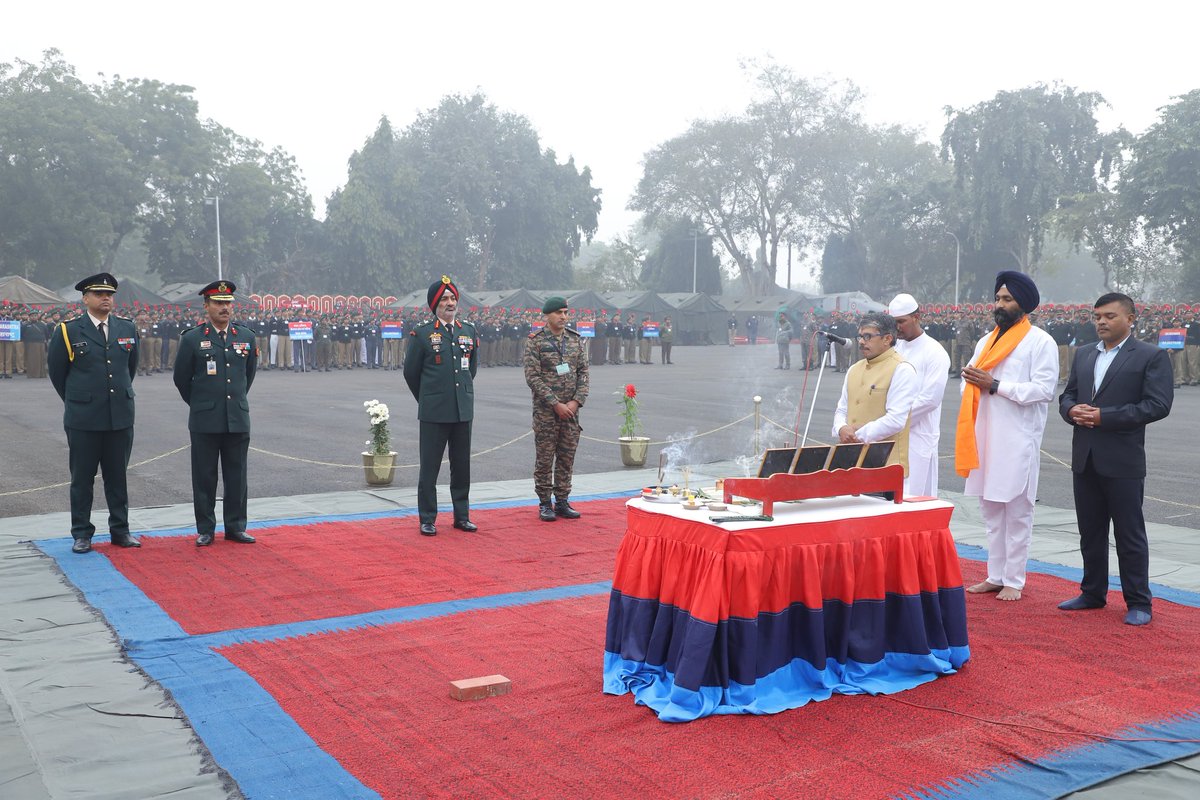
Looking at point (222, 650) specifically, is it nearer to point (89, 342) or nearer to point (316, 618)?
point (316, 618)

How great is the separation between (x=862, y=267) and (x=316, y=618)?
60.9 metres

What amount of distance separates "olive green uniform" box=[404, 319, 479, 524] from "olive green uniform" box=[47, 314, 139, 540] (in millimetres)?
2096

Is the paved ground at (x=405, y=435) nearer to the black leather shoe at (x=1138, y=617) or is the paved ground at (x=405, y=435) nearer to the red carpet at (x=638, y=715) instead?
the red carpet at (x=638, y=715)

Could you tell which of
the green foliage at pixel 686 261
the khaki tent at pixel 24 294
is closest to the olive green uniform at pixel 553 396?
the khaki tent at pixel 24 294

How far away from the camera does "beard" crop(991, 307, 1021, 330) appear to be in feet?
19.1

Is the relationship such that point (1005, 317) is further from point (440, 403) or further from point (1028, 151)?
point (1028, 151)

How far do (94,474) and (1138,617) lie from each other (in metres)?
6.86

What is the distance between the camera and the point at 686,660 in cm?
405

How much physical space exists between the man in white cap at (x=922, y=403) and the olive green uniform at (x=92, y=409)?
5473 mm

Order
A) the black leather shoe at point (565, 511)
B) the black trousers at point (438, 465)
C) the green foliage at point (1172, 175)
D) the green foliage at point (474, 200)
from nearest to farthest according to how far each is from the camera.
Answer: the black trousers at point (438, 465), the black leather shoe at point (565, 511), the green foliage at point (1172, 175), the green foliage at point (474, 200)

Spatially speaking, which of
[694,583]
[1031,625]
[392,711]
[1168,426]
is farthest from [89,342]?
[1168,426]

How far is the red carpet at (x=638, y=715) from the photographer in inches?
139

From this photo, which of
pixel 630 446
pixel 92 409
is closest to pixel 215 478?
pixel 92 409

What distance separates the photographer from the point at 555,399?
26.9ft
